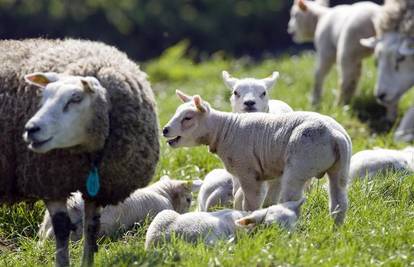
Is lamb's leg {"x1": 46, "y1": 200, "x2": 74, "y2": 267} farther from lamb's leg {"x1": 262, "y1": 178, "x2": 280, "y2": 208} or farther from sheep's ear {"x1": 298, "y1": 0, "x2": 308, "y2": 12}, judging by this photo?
sheep's ear {"x1": 298, "y1": 0, "x2": 308, "y2": 12}

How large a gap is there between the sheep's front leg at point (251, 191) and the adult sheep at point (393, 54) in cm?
445

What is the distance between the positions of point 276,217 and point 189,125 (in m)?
1.00

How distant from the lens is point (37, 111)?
614 centimetres

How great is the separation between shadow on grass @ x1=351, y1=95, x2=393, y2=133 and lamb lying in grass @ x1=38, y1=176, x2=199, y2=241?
3.85 meters

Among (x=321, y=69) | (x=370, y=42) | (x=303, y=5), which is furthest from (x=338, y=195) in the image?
(x=303, y=5)

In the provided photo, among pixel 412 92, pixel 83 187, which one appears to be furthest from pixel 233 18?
pixel 83 187

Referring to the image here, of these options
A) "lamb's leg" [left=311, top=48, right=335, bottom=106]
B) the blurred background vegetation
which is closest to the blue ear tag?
"lamb's leg" [left=311, top=48, right=335, bottom=106]

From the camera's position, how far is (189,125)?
6984 millimetres

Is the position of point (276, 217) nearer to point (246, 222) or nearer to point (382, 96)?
point (246, 222)

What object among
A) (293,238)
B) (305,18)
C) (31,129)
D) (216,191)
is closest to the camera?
(31,129)

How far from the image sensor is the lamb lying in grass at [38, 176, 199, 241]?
731 cm

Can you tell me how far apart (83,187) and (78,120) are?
0.50 metres

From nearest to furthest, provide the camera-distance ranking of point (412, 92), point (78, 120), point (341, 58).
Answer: point (78, 120) → point (341, 58) → point (412, 92)

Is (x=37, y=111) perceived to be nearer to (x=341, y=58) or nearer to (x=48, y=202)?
(x=48, y=202)
